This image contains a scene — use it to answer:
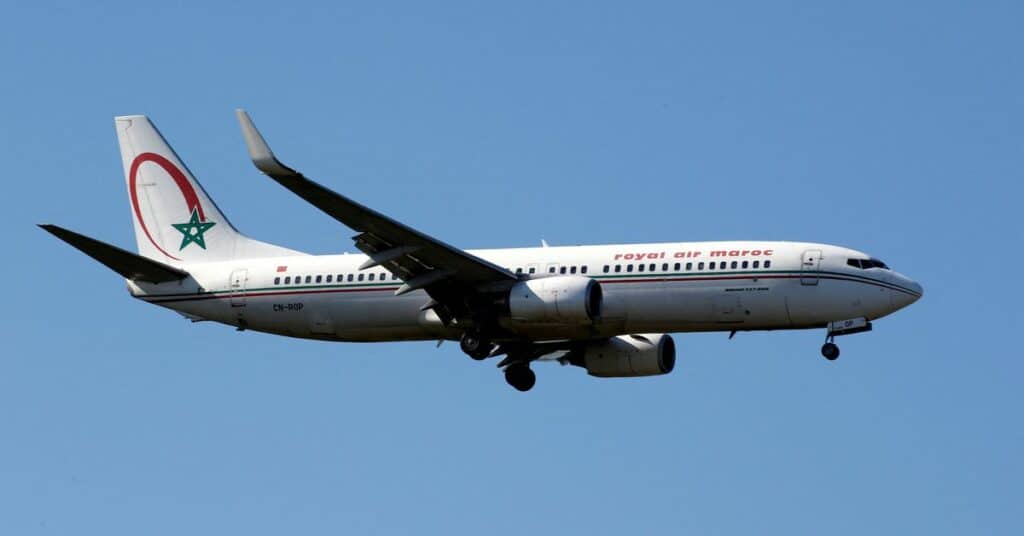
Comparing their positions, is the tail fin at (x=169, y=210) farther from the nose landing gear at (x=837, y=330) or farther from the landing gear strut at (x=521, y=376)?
the nose landing gear at (x=837, y=330)

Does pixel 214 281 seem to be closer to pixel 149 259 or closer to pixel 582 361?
pixel 149 259

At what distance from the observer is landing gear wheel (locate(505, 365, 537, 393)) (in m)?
62.5

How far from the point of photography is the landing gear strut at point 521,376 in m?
62.5

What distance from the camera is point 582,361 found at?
6203cm

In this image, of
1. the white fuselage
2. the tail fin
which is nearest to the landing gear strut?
the white fuselage

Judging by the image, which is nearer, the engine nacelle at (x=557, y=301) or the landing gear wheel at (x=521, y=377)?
the engine nacelle at (x=557, y=301)

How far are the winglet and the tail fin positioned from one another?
12312 millimetres

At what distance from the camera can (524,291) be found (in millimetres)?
56406

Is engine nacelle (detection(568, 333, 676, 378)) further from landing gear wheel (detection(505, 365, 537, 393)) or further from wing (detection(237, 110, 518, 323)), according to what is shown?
wing (detection(237, 110, 518, 323))

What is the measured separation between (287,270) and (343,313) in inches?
100

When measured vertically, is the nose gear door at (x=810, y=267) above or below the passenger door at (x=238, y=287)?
above

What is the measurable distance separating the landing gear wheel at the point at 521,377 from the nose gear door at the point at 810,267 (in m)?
10.5

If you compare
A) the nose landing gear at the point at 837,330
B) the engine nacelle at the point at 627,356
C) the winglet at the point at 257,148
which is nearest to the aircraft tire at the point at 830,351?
the nose landing gear at the point at 837,330

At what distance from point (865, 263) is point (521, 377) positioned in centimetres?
1191
